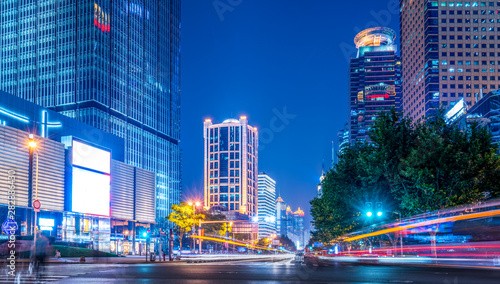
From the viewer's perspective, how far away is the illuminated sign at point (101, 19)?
120 metres

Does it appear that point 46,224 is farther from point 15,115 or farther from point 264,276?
point 264,276

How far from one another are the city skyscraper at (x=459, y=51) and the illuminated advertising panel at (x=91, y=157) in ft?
355

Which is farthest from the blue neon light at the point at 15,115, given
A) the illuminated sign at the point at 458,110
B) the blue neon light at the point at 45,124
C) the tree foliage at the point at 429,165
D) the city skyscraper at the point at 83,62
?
the illuminated sign at the point at 458,110

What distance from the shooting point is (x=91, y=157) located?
80.3 meters

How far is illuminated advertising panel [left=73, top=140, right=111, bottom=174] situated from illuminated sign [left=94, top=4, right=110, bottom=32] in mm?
48872

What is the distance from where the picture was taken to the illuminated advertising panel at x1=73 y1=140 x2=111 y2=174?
7668cm

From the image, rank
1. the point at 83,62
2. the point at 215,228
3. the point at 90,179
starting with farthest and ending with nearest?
the point at 215,228 < the point at 83,62 < the point at 90,179

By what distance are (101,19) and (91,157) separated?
54.7 metres

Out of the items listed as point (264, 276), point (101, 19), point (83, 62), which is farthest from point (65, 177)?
point (101, 19)

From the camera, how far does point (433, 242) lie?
124 feet

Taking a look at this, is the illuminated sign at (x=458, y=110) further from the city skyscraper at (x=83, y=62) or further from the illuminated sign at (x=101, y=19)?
the illuminated sign at (x=101, y=19)

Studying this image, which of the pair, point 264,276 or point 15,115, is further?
point 15,115

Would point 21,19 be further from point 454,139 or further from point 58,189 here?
point 454,139

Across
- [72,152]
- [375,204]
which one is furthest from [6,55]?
[375,204]
